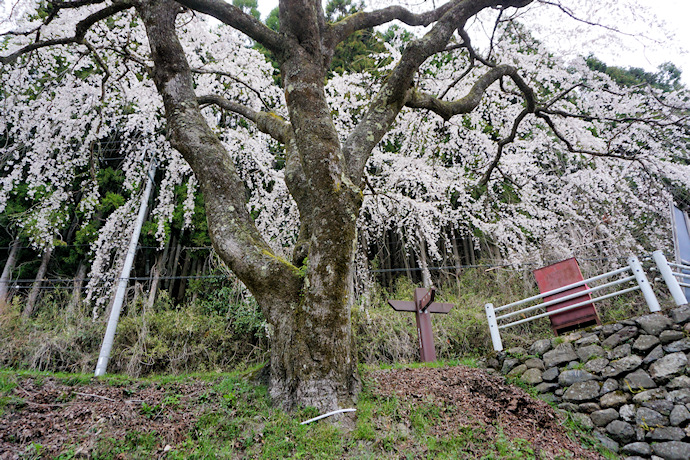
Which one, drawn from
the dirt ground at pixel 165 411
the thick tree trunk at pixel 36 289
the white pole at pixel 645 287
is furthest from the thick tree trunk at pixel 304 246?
the thick tree trunk at pixel 36 289

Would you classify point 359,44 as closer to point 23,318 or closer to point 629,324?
point 629,324

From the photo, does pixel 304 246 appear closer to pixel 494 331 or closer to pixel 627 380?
pixel 494 331

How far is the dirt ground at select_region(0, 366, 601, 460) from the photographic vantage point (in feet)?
7.83

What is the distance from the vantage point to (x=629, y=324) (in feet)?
11.8

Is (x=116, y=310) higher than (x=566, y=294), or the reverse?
(x=116, y=310)

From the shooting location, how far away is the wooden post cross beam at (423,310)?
5.03 meters

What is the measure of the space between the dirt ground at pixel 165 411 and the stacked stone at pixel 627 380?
12.4 inches

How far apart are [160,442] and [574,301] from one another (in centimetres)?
488

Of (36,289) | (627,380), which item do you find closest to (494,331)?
(627,380)

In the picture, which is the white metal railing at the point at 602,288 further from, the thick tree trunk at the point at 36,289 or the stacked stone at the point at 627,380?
the thick tree trunk at the point at 36,289

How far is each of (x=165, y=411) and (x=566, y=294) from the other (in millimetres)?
4916

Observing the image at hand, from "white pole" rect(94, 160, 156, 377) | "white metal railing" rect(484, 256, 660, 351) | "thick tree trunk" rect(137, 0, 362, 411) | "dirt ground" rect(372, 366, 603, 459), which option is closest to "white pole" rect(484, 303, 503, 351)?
"white metal railing" rect(484, 256, 660, 351)

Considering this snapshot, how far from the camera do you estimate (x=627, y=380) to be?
10.8 ft

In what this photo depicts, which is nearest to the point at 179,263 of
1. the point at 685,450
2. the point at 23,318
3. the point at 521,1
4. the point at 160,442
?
the point at 23,318
